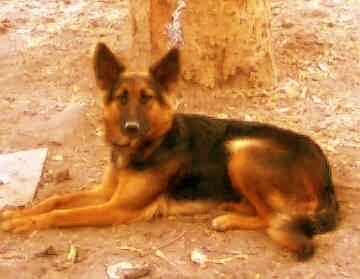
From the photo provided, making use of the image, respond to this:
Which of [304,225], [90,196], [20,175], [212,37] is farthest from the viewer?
[212,37]

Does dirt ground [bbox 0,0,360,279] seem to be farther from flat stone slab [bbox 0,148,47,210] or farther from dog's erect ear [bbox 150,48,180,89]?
dog's erect ear [bbox 150,48,180,89]

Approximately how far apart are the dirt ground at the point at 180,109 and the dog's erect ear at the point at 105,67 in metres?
0.90

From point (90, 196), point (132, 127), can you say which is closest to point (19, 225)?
point (90, 196)

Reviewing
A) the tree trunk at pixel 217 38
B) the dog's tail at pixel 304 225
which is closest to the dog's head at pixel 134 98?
the dog's tail at pixel 304 225

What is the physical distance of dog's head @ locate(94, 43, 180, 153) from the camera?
509 cm

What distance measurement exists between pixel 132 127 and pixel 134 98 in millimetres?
200

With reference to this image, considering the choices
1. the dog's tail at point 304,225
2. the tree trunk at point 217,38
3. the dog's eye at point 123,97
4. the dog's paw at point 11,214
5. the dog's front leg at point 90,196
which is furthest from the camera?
the tree trunk at point 217,38

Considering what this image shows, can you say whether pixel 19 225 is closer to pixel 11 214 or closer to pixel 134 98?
pixel 11 214

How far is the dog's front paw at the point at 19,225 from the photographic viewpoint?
512 cm

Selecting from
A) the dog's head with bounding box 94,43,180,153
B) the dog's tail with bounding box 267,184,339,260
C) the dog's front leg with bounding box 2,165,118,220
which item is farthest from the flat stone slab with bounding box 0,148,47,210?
the dog's tail with bounding box 267,184,339,260

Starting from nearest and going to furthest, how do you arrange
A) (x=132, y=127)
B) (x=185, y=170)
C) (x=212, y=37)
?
(x=132, y=127), (x=185, y=170), (x=212, y=37)

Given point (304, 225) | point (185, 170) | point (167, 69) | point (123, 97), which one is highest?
point (167, 69)

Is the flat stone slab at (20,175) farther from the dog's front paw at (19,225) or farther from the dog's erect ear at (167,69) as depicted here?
the dog's erect ear at (167,69)

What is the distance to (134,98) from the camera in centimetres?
510
